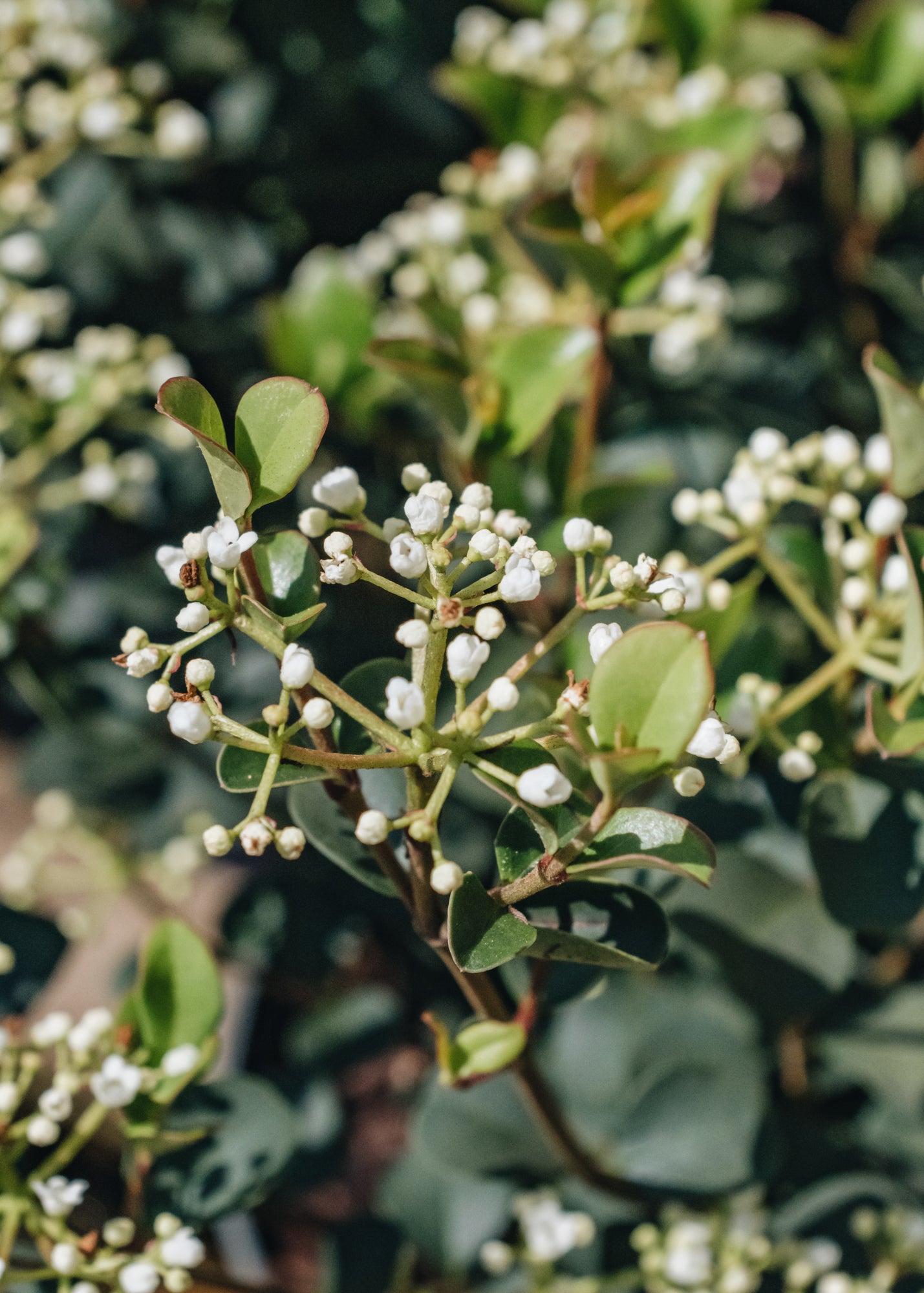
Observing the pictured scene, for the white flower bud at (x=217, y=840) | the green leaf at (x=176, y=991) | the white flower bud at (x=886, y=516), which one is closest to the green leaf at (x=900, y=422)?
the white flower bud at (x=886, y=516)

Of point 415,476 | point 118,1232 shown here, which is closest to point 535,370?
point 415,476

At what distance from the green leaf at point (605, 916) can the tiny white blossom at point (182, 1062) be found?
27 centimetres

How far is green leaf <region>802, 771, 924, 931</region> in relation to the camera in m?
0.75

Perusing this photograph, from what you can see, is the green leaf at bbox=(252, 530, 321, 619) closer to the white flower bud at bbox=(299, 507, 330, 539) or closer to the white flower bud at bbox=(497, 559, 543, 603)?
the white flower bud at bbox=(299, 507, 330, 539)

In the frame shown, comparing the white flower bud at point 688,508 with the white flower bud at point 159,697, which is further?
the white flower bud at point 688,508

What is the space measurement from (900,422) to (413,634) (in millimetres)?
376

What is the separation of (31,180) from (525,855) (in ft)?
3.61

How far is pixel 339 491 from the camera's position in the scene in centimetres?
56

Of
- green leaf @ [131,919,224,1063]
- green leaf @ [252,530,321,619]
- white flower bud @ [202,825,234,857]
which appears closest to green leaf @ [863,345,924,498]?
green leaf @ [252,530,321,619]

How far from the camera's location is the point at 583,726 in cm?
51

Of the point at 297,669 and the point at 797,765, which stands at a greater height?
the point at 297,669

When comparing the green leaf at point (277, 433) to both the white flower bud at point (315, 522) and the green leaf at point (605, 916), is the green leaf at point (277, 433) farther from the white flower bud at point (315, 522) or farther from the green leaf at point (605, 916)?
the green leaf at point (605, 916)

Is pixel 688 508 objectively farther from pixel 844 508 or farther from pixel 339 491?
pixel 339 491

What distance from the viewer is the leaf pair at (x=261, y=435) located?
50cm
